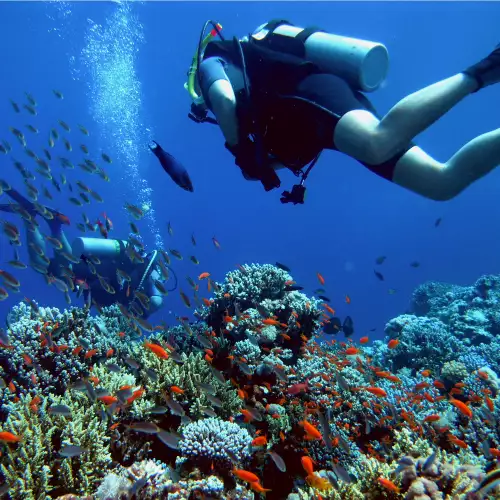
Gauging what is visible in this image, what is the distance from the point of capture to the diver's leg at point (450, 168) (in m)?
2.36

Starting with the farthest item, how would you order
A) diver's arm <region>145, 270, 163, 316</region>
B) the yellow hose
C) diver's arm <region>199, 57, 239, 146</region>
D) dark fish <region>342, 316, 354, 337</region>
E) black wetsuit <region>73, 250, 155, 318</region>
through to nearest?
diver's arm <region>145, 270, 163, 316</region>, black wetsuit <region>73, 250, 155, 318</region>, dark fish <region>342, 316, 354, 337</region>, the yellow hose, diver's arm <region>199, 57, 239, 146</region>

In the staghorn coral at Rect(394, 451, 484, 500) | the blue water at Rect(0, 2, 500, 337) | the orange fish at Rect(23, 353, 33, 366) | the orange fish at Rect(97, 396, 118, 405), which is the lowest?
the staghorn coral at Rect(394, 451, 484, 500)

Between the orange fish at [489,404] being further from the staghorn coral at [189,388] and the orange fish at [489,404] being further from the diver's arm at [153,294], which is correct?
the diver's arm at [153,294]

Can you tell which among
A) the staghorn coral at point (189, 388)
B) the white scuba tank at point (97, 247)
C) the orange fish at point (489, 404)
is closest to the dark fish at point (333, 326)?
the orange fish at point (489, 404)

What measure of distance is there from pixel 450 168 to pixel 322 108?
4.10 feet

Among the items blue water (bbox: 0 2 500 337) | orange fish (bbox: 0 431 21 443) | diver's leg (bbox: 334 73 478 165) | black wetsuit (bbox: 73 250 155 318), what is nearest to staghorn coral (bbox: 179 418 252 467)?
orange fish (bbox: 0 431 21 443)

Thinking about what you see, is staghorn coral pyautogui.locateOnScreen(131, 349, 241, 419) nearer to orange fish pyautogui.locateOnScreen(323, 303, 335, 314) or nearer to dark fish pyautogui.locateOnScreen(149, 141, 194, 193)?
dark fish pyautogui.locateOnScreen(149, 141, 194, 193)

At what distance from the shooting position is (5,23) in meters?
44.1

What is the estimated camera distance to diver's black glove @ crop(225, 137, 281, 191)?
370 cm

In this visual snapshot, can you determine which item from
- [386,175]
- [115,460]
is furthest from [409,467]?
[115,460]

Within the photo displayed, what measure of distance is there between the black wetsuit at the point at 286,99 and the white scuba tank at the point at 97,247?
9.35 metres

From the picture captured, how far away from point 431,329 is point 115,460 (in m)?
10.1

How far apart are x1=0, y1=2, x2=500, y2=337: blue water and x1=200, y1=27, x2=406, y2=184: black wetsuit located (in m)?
13.4

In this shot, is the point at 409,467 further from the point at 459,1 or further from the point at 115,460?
the point at 459,1
